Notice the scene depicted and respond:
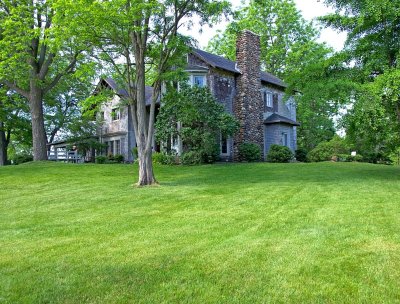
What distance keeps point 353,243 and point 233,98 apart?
2140cm

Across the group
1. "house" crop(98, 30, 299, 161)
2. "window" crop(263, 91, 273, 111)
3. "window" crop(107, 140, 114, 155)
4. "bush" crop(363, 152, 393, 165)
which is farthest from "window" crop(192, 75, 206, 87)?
"bush" crop(363, 152, 393, 165)

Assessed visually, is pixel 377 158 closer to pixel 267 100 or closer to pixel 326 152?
pixel 326 152

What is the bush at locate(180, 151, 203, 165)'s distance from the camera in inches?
878

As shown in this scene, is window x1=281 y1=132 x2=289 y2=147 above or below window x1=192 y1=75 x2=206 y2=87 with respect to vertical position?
below

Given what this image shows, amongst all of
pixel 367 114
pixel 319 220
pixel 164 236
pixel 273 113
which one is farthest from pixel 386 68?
pixel 273 113

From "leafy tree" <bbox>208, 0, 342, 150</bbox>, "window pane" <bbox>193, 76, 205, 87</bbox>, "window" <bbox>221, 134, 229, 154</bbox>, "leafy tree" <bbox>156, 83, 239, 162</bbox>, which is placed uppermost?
"leafy tree" <bbox>208, 0, 342, 150</bbox>

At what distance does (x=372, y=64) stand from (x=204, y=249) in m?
12.1

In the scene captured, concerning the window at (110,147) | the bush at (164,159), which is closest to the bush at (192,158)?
the bush at (164,159)

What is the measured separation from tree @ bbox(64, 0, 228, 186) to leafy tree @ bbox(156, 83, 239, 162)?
21.7 feet

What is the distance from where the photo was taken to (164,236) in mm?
5922

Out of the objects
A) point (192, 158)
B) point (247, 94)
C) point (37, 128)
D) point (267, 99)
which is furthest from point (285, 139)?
point (37, 128)

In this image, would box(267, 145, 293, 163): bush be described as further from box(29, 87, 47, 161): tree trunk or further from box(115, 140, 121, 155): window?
box(29, 87, 47, 161): tree trunk

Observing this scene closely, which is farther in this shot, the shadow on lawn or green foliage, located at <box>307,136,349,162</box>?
green foliage, located at <box>307,136,349,162</box>

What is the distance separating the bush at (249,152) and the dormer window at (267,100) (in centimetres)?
530
